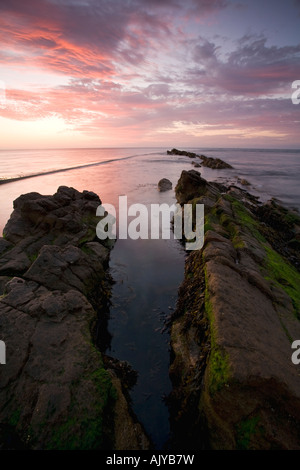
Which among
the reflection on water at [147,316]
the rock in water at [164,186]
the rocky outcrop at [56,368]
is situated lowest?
the reflection on water at [147,316]

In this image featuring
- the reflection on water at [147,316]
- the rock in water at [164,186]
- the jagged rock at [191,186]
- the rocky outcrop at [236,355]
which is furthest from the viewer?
the rock in water at [164,186]

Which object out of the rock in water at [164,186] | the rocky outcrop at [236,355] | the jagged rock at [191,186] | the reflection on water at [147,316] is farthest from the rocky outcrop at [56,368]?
the rock in water at [164,186]

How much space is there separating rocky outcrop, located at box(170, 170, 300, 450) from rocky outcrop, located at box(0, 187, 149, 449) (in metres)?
1.25

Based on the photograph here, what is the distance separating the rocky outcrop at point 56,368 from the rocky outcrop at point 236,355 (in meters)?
1.25

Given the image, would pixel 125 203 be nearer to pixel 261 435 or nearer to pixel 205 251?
pixel 205 251

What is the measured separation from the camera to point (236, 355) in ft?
13.0

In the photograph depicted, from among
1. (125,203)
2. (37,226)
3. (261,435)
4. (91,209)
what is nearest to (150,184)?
(125,203)

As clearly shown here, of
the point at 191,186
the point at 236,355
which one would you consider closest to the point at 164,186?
the point at 191,186

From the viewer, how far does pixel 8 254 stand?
8281 millimetres

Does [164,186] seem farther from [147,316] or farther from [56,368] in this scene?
[56,368]

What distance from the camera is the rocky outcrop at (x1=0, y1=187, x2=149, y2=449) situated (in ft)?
11.7

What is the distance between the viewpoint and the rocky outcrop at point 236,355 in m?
3.54

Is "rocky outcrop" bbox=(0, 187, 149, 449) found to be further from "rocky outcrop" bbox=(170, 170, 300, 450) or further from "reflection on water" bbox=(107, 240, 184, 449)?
"rocky outcrop" bbox=(170, 170, 300, 450)

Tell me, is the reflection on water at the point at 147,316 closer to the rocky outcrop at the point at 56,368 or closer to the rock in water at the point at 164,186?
the rocky outcrop at the point at 56,368
